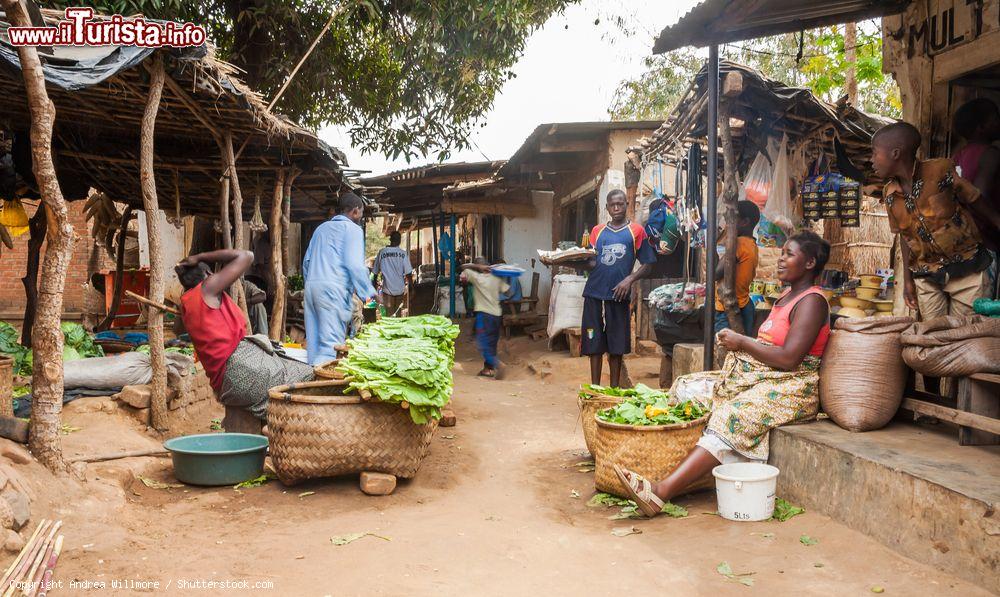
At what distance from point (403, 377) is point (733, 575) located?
7.22 feet

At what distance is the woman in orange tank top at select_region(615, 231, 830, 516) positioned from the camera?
4133 millimetres

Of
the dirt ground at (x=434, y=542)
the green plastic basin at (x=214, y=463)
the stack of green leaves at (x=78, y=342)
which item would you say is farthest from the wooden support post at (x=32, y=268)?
the green plastic basin at (x=214, y=463)

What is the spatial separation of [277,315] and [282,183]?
162 centimetres

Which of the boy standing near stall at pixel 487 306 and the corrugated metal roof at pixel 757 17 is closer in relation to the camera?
the corrugated metal roof at pixel 757 17

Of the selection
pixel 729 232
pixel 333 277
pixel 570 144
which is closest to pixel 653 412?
pixel 729 232

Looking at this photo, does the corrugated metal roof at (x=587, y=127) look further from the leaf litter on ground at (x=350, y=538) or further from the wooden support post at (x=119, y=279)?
the leaf litter on ground at (x=350, y=538)

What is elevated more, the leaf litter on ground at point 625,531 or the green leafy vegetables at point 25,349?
the green leafy vegetables at point 25,349

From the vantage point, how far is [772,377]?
4242mm

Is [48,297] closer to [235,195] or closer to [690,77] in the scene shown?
[235,195]

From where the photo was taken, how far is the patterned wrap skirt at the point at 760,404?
4219 millimetres

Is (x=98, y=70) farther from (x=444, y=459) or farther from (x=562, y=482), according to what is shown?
(x=562, y=482)

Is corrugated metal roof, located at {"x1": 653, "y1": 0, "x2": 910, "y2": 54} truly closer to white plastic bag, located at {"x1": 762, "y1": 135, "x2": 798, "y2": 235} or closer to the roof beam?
white plastic bag, located at {"x1": 762, "y1": 135, "x2": 798, "y2": 235}

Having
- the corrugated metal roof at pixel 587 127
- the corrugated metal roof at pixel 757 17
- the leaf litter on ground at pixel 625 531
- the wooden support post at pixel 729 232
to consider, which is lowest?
the leaf litter on ground at pixel 625 531

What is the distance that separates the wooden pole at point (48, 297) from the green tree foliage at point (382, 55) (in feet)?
17.8
